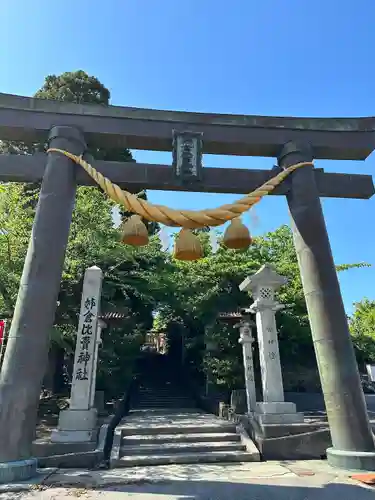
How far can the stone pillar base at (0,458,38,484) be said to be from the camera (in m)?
4.54

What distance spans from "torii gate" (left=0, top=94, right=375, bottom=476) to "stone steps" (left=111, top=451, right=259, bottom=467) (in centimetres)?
241

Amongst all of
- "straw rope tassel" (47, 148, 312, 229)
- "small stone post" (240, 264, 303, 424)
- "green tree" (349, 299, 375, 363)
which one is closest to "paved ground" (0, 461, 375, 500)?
"small stone post" (240, 264, 303, 424)

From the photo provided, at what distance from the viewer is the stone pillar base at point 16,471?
454cm

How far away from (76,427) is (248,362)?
5920 mm

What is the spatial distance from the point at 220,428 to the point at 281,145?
6874 millimetres

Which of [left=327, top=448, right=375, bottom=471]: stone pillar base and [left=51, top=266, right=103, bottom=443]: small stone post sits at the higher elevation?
[left=51, top=266, right=103, bottom=443]: small stone post

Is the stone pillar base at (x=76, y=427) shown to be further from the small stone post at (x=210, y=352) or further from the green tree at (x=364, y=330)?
the green tree at (x=364, y=330)

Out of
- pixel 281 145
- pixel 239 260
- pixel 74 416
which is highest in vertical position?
pixel 239 260

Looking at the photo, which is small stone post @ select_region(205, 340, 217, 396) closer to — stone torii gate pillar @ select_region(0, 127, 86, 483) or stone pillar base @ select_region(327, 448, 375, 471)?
stone pillar base @ select_region(327, 448, 375, 471)

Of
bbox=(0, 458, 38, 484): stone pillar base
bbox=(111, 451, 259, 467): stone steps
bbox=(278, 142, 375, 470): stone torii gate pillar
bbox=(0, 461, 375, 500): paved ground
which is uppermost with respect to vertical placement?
bbox=(278, 142, 375, 470): stone torii gate pillar

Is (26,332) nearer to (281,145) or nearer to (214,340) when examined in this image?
(281,145)

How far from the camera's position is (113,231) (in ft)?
49.6

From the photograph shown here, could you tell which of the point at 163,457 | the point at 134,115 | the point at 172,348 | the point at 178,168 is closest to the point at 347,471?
the point at 163,457

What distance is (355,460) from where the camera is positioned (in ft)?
16.9
